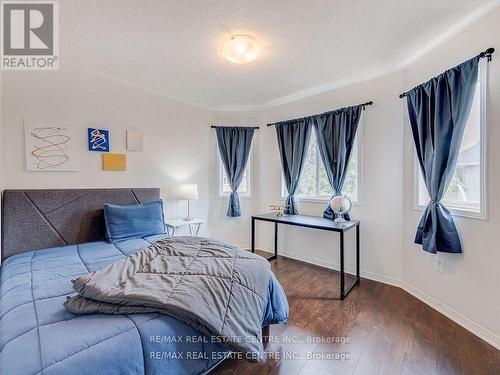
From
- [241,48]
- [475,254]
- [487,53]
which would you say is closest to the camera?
[487,53]

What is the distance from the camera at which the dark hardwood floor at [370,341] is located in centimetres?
150

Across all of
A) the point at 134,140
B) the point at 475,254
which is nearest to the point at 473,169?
the point at 475,254

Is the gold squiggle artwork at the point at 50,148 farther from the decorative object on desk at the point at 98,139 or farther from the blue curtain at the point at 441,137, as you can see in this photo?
the blue curtain at the point at 441,137

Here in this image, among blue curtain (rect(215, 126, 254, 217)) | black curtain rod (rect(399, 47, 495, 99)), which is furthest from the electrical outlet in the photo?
blue curtain (rect(215, 126, 254, 217))

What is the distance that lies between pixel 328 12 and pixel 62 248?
316 cm

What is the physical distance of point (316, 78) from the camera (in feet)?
9.53

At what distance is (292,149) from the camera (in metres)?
3.48

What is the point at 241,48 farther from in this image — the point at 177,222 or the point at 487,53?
the point at 177,222

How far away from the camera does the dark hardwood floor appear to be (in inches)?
58.9

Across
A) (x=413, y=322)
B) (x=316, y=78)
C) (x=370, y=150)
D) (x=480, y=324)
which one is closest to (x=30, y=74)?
(x=316, y=78)

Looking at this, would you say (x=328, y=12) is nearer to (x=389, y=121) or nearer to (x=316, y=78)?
Answer: (x=316, y=78)

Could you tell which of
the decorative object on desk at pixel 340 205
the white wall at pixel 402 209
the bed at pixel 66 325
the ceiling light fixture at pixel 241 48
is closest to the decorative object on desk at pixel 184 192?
the bed at pixel 66 325

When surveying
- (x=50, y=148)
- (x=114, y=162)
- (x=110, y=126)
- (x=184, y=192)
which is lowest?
(x=184, y=192)

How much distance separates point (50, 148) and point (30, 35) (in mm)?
1020
